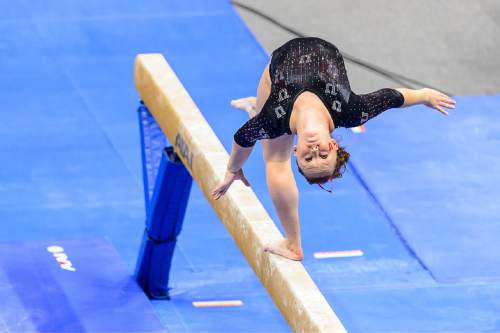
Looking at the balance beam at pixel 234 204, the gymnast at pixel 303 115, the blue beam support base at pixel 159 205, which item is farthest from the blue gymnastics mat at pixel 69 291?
the gymnast at pixel 303 115

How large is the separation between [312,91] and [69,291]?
2.43 metres

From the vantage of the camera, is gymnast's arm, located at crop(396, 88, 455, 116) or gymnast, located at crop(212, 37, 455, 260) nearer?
gymnast, located at crop(212, 37, 455, 260)

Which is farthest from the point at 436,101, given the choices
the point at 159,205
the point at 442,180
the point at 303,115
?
the point at 442,180

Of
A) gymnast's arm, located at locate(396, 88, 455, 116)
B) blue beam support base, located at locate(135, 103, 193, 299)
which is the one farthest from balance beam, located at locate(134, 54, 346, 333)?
gymnast's arm, located at locate(396, 88, 455, 116)

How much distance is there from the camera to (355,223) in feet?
25.8

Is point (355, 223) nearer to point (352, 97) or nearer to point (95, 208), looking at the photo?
point (95, 208)

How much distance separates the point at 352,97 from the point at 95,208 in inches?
128

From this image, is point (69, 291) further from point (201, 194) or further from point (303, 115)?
point (303, 115)

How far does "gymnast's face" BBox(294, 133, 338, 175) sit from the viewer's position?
4594 mm

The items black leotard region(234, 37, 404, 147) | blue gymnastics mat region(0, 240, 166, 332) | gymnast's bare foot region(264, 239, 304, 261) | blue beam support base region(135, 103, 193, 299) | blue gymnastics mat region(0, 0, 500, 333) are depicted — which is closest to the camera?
black leotard region(234, 37, 404, 147)

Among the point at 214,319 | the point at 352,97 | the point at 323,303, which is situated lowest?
the point at 214,319

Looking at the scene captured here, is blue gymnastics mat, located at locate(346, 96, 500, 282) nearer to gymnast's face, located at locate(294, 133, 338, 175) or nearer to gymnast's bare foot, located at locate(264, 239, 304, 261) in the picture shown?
gymnast's bare foot, located at locate(264, 239, 304, 261)

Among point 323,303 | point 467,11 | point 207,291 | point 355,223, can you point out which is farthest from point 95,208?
point 467,11

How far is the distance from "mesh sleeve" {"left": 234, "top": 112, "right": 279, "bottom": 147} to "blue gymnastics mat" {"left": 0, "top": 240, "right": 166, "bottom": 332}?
1.73 m
